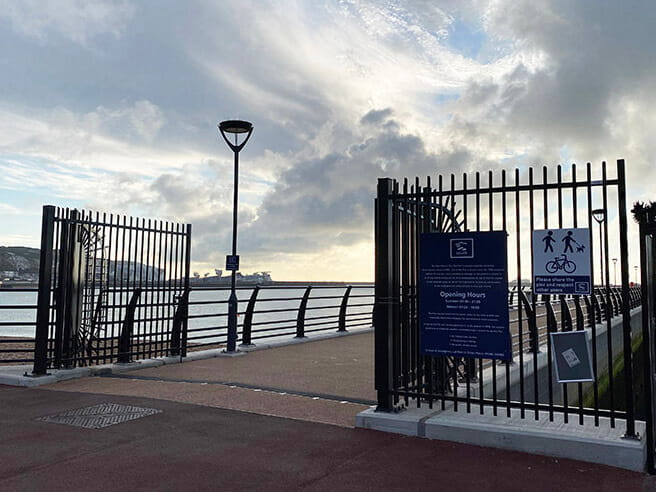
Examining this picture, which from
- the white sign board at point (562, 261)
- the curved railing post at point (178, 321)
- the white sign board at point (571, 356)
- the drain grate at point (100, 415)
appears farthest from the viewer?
the curved railing post at point (178, 321)

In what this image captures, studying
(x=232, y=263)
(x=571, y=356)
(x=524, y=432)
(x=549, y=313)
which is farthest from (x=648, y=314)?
(x=232, y=263)

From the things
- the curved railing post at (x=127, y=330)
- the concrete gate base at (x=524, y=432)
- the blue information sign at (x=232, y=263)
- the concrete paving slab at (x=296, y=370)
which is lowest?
the concrete paving slab at (x=296, y=370)

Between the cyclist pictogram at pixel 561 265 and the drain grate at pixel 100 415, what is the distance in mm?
4360

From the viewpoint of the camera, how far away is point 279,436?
17.1 ft

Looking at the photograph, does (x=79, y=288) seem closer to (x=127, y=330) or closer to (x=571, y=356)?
(x=127, y=330)

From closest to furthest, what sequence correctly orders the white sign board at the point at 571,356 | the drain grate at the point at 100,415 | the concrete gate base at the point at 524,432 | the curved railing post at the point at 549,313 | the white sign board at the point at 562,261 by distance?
the concrete gate base at the point at 524,432
the white sign board at the point at 562,261
the white sign board at the point at 571,356
the drain grate at the point at 100,415
the curved railing post at the point at 549,313

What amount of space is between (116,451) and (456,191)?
155 inches

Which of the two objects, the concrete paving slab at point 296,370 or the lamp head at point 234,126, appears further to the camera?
the lamp head at point 234,126

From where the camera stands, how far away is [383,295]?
5633mm

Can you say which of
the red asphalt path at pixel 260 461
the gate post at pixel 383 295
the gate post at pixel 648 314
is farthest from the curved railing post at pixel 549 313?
the red asphalt path at pixel 260 461

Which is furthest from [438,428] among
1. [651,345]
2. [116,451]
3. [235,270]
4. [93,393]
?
[235,270]

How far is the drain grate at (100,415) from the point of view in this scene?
5.72m

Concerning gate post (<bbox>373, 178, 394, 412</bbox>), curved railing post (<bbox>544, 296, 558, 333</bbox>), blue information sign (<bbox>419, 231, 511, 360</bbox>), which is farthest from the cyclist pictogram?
gate post (<bbox>373, 178, 394, 412</bbox>)

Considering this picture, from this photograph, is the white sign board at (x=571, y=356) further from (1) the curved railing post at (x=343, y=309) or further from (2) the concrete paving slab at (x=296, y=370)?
(1) the curved railing post at (x=343, y=309)
